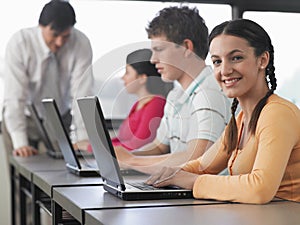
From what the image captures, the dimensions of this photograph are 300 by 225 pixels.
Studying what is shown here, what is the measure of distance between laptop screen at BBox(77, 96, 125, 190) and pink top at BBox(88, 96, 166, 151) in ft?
1.51

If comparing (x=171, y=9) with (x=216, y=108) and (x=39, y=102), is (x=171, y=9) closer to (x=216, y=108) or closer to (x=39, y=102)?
(x=216, y=108)

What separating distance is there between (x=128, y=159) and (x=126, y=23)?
2.62 meters

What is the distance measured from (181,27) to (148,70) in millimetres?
189

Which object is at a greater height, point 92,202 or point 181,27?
point 181,27

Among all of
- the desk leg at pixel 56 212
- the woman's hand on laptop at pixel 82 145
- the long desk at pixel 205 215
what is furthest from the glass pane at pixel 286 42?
the long desk at pixel 205 215

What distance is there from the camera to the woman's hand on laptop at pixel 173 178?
5.94ft

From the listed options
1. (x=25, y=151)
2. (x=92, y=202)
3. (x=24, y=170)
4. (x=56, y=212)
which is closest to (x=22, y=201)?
(x=25, y=151)

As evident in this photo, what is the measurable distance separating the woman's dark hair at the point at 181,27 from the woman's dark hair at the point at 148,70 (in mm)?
126

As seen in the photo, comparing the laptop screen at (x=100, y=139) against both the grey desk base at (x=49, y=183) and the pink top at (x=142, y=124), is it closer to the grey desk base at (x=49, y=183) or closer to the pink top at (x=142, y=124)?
the grey desk base at (x=49, y=183)

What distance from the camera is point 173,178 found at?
1837 millimetres

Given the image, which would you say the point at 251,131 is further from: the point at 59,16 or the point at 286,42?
the point at 286,42

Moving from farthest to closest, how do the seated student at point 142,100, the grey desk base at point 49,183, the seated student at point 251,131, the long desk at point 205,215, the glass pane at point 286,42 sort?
1. the glass pane at point 286,42
2. the grey desk base at point 49,183
3. the seated student at point 142,100
4. the seated student at point 251,131
5. the long desk at point 205,215

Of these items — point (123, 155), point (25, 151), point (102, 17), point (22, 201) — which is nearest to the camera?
point (123, 155)

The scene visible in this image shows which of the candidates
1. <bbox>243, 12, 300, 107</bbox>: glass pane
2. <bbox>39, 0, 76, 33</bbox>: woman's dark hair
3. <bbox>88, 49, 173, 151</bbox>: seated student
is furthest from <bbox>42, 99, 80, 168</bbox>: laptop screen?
<bbox>243, 12, 300, 107</bbox>: glass pane
